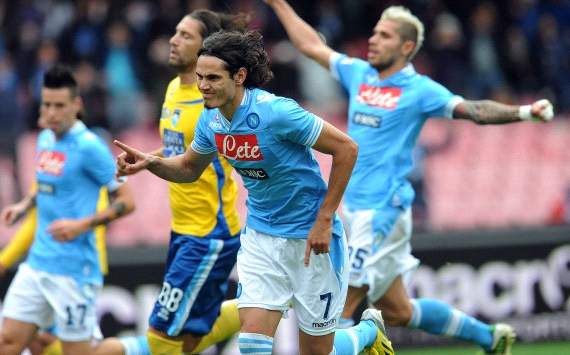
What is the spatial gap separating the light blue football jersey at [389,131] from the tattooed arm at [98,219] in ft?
5.66

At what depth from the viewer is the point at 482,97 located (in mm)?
18375

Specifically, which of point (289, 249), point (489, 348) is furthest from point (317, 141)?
point (489, 348)

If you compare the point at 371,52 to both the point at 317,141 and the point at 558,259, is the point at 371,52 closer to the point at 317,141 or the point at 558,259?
the point at 317,141

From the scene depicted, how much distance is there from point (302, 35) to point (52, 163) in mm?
2222

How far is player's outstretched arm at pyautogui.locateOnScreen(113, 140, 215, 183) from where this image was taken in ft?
25.5

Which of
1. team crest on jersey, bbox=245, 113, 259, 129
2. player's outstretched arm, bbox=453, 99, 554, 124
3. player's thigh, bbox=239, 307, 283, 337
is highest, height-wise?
player's outstretched arm, bbox=453, 99, 554, 124

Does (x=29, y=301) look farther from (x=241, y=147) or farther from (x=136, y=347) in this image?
(x=241, y=147)

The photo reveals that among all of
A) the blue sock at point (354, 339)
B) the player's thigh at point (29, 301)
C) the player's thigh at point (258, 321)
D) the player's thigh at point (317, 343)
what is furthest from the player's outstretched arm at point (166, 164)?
the player's thigh at point (29, 301)

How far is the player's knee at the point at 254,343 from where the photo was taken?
7992 millimetres

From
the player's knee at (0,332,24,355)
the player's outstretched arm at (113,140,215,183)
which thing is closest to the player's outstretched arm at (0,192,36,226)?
the player's knee at (0,332,24,355)

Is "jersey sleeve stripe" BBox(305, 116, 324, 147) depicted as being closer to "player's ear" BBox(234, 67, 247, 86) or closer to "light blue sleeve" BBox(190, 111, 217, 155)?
"player's ear" BBox(234, 67, 247, 86)

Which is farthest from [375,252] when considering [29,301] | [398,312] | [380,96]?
[29,301]

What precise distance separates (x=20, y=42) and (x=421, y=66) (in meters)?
5.65

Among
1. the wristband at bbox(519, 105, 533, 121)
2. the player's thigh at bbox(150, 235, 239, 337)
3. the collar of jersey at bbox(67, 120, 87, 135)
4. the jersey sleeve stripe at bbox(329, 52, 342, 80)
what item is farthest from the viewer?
the jersey sleeve stripe at bbox(329, 52, 342, 80)
